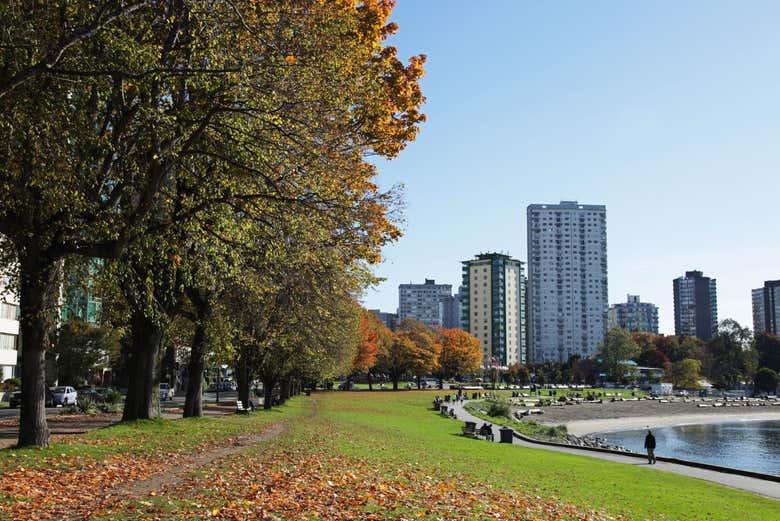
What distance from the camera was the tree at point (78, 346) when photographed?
68.4m

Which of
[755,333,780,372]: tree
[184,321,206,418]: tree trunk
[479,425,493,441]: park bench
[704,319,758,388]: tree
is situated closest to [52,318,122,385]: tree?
[184,321,206,418]: tree trunk

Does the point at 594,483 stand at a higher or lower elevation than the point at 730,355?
lower

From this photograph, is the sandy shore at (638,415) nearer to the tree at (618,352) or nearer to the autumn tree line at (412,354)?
the autumn tree line at (412,354)

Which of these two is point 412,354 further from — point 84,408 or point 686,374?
point 84,408

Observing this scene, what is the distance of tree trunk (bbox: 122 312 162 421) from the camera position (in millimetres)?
24328

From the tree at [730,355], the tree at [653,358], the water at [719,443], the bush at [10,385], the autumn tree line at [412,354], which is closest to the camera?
the water at [719,443]

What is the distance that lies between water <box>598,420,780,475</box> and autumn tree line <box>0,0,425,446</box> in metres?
36.3

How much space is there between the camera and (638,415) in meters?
89.7

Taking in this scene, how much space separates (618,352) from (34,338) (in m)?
153

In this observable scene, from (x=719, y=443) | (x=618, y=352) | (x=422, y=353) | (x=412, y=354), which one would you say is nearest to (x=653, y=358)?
(x=618, y=352)

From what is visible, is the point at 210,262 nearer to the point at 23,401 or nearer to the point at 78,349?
the point at 23,401

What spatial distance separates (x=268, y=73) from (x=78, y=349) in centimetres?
6399

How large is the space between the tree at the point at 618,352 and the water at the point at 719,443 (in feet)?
221

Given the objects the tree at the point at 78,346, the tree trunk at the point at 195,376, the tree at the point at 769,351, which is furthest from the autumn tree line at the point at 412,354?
the tree at the point at 769,351
